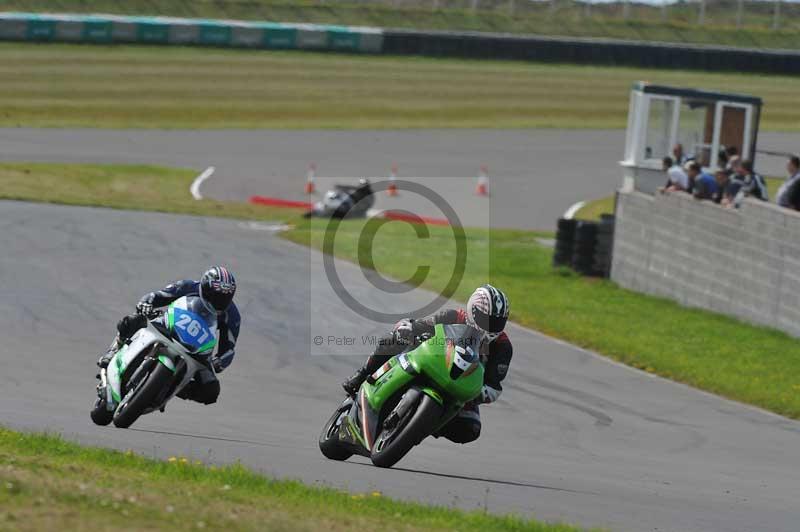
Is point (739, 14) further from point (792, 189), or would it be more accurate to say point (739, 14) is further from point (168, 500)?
point (168, 500)

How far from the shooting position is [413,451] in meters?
11.2

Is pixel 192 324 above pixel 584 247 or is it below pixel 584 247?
above

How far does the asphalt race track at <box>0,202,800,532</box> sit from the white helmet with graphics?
1.24 m

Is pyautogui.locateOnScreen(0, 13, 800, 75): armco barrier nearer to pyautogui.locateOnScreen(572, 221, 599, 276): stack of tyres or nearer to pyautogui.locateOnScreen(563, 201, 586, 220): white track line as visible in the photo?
pyautogui.locateOnScreen(563, 201, 586, 220): white track line

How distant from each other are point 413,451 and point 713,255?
10.3m

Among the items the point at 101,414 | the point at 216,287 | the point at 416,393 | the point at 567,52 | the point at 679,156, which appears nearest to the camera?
the point at 416,393

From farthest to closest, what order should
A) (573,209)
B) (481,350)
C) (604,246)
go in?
(573,209), (604,246), (481,350)

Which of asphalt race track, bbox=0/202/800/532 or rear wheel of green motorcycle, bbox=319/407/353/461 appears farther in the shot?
rear wheel of green motorcycle, bbox=319/407/353/461

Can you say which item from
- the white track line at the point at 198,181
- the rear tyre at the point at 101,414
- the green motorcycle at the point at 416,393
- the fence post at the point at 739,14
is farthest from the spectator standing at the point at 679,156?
the fence post at the point at 739,14

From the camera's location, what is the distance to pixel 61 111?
4453 cm

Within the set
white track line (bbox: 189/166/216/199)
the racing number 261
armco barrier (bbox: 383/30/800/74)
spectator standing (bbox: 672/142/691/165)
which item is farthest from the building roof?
armco barrier (bbox: 383/30/800/74)

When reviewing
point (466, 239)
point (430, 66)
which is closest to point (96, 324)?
point (466, 239)

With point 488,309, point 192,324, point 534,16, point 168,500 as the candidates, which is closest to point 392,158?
point 534,16

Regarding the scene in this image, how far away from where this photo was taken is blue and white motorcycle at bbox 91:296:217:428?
33.7 feet
